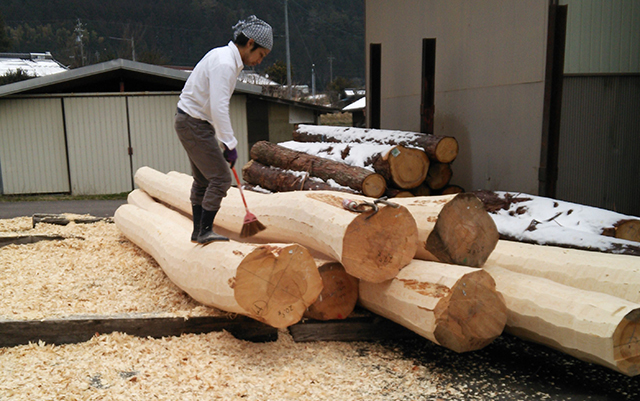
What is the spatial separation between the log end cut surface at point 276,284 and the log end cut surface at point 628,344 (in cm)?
199

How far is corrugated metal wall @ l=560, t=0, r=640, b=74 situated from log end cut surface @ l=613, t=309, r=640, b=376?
199 inches

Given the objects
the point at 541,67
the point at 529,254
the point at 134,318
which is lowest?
the point at 134,318

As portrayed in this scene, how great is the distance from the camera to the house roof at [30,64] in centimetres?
3878

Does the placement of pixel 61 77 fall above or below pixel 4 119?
above

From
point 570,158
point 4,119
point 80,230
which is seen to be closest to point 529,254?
point 570,158

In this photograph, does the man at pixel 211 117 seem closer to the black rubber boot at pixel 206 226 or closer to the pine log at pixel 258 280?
the black rubber boot at pixel 206 226

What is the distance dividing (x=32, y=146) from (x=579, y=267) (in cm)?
1466

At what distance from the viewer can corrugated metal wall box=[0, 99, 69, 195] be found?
48.5 ft

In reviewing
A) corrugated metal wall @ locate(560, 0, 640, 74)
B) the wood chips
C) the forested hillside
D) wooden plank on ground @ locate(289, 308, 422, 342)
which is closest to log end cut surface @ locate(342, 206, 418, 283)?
wooden plank on ground @ locate(289, 308, 422, 342)

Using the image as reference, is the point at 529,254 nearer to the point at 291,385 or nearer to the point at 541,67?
the point at 291,385

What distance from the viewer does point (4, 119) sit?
14.7 m

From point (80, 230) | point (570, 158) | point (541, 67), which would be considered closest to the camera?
point (541, 67)

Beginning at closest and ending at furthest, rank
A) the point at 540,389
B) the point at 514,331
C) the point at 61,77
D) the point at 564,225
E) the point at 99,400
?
1. the point at 99,400
2. the point at 540,389
3. the point at 514,331
4. the point at 564,225
5. the point at 61,77

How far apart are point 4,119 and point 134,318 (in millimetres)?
12987
